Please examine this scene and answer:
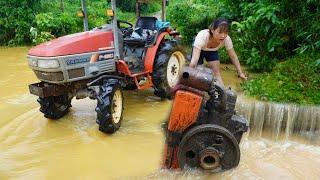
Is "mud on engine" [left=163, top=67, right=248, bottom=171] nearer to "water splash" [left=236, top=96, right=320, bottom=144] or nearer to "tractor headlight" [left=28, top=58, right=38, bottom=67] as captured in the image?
"water splash" [left=236, top=96, right=320, bottom=144]

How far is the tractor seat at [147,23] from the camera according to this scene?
7.77 metres

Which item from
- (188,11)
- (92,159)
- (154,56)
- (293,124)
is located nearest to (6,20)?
(188,11)

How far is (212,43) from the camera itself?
5.48 m

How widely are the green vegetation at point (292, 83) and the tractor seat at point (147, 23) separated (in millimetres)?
2083

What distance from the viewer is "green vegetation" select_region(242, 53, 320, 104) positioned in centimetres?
643

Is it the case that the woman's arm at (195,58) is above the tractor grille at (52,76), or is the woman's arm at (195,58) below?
above

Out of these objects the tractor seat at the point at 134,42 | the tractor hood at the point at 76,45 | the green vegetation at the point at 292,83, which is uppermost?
the tractor hood at the point at 76,45

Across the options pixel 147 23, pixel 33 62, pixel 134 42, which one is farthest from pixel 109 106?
pixel 147 23

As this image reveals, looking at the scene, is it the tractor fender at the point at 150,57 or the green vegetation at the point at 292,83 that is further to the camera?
the tractor fender at the point at 150,57

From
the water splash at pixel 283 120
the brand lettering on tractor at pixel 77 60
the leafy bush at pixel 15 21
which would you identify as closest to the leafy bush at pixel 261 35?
the water splash at pixel 283 120

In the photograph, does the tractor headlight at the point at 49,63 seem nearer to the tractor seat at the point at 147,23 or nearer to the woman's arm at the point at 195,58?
the woman's arm at the point at 195,58

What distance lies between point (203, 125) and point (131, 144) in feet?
5.96

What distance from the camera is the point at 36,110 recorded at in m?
7.32

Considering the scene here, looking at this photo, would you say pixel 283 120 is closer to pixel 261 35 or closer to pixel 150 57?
pixel 150 57
